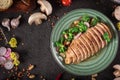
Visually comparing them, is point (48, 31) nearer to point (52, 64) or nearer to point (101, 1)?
point (52, 64)

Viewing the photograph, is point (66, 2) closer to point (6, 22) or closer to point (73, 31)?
point (73, 31)

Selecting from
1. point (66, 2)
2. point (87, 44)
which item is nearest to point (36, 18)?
point (66, 2)

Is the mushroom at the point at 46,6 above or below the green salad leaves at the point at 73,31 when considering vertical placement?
above

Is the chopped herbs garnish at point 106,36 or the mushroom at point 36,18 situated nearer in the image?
the chopped herbs garnish at point 106,36

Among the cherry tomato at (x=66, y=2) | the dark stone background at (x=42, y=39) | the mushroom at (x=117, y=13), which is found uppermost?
the mushroom at (x=117, y=13)

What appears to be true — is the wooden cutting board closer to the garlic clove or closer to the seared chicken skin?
the garlic clove

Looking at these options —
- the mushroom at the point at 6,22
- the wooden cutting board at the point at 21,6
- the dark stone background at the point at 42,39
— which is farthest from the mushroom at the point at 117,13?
the mushroom at the point at 6,22

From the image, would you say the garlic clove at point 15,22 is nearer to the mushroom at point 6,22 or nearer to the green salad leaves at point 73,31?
the mushroom at point 6,22
